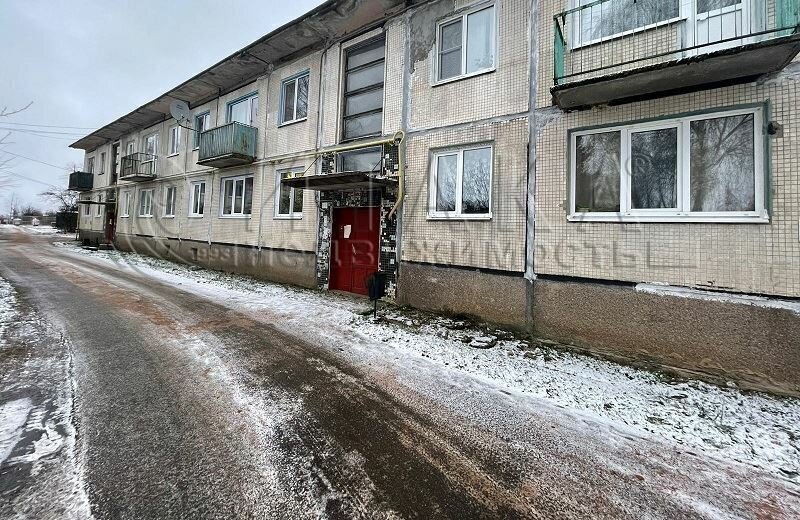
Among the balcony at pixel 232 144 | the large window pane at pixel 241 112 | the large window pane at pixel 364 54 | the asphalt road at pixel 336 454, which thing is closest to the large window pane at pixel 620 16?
the large window pane at pixel 364 54

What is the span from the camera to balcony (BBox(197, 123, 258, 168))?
1119 centimetres

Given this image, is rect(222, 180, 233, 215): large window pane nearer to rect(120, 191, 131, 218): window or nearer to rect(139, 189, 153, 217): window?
rect(139, 189, 153, 217): window

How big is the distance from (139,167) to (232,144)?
9842 mm

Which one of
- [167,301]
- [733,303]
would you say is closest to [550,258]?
[733,303]

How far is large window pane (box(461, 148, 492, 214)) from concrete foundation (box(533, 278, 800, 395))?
1.85 m

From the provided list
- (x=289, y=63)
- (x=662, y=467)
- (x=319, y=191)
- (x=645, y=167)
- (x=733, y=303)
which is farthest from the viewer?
(x=289, y=63)

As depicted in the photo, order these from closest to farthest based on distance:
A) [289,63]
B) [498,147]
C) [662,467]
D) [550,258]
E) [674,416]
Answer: [662,467]
[674,416]
[550,258]
[498,147]
[289,63]

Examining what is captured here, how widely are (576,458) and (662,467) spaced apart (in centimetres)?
63

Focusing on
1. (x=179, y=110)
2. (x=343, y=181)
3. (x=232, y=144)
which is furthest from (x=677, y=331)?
(x=179, y=110)

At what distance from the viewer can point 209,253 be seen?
13.1 m

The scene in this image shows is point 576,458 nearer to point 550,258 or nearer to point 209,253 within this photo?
point 550,258

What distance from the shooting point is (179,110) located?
14086mm

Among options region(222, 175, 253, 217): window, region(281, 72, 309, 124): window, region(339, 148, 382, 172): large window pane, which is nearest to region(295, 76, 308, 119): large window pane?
region(281, 72, 309, 124): window

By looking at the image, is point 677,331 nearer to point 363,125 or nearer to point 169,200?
point 363,125
